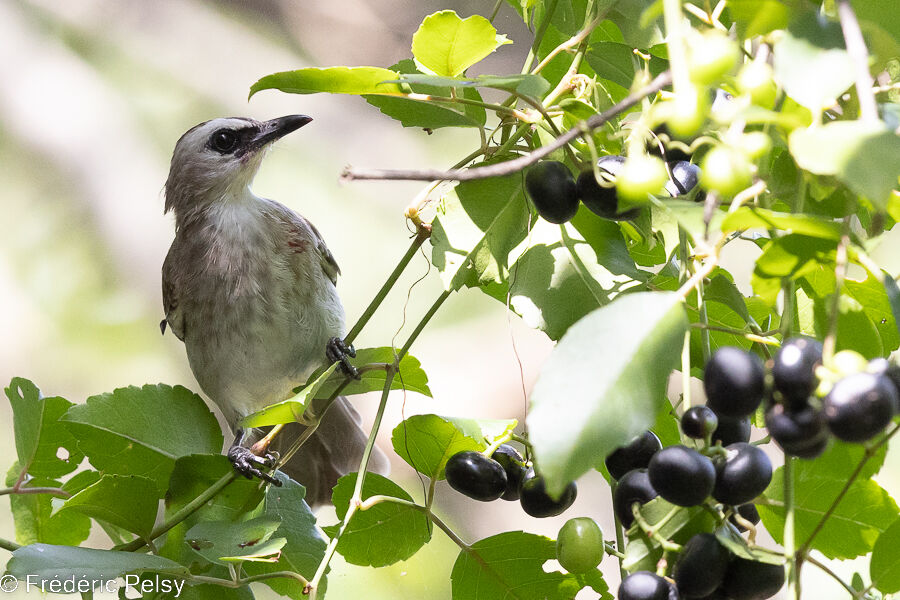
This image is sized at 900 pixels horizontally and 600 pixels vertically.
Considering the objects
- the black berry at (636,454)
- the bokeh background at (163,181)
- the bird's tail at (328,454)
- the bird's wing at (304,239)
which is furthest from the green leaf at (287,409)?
the bokeh background at (163,181)

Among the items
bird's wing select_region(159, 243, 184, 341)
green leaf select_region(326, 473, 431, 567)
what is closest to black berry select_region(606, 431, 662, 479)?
green leaf select_region(326, 473, 431, 567)

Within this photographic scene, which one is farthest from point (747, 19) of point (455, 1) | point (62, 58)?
point (62, 58)

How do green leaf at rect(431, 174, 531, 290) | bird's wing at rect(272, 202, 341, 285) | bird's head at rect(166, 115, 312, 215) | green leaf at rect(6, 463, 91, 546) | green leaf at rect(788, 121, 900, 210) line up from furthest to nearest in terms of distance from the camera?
bird's head at rect(166, 115, 312, 215) → bird's wing at rect(272, 202, 341, 285) → green leaf at rect(6, 463, 91, 546) → green leaf at rect(431, 174, 531, 290) → green leaf at rect(788, 121, 900, 210)

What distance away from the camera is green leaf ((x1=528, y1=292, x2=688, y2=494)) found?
52 cm

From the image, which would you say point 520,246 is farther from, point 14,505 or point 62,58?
point 62,58

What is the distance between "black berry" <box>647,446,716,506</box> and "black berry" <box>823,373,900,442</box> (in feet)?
0.44

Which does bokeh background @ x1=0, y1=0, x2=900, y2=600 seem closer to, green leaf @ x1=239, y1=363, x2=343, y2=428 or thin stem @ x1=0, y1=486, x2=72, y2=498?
thin stem @ x1=0, y1=486, x2=72, y2=498

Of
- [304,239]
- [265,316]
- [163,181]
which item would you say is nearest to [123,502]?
[265,316]

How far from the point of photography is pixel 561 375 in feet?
1.79

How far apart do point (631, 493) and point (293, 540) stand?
0.46m

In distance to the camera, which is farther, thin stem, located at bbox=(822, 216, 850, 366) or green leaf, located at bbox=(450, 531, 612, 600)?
green leaf, located at bbox=(450, 531, 612, 600)

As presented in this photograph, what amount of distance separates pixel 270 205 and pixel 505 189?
1681 mm

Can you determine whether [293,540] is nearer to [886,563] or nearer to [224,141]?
[886,563]

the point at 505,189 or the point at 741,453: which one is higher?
the point at 505,189
